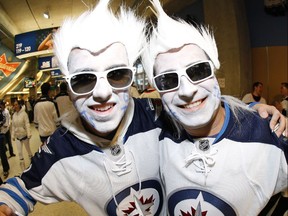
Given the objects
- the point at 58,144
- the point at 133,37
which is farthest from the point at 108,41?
the point at 58,144

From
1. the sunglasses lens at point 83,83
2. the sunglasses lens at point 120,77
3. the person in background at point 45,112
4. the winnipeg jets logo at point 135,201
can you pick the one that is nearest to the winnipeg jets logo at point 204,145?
the winnipeg jets logo at point 135,201

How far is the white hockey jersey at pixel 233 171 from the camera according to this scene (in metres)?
1.07

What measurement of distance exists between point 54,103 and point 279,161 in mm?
3586

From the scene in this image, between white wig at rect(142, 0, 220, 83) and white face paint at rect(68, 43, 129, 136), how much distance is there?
15 centimetres

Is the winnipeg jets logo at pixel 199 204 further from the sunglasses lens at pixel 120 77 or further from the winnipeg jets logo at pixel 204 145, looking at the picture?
the sunglasses lens at pixel 120 77

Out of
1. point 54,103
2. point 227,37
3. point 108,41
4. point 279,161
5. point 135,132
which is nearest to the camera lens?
point 279,161

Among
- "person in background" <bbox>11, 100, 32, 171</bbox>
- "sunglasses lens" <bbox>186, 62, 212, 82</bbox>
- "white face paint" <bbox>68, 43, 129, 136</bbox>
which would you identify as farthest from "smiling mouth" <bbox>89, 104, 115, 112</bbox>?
"person in background" <bbox>11, 100, 32, 171</bbox>

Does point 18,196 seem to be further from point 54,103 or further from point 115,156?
point 54,103

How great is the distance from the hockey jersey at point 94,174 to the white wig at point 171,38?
40 centimetres

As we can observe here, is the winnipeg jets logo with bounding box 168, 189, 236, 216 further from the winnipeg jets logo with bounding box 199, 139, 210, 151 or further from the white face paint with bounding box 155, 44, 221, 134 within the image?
the white face paint with bounding box 155, 44, 221, 134

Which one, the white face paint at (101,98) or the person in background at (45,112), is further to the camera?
the person in background at (45,112)

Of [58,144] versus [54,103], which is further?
[54,103]

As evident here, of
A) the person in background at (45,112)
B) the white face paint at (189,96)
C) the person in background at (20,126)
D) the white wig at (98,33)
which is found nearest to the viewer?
the white face paint at (189,96)

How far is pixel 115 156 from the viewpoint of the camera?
4.08ft
